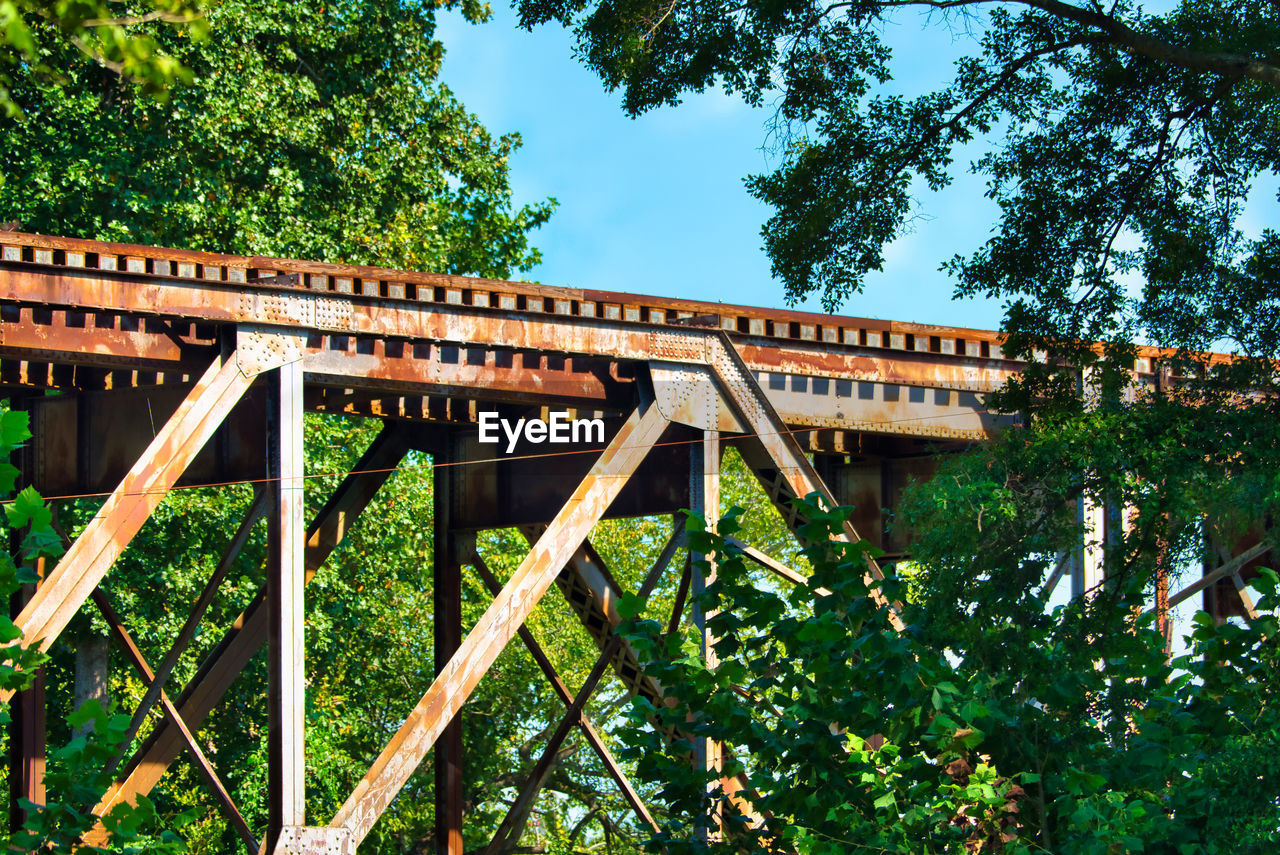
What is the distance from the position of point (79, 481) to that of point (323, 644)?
27.1 ft

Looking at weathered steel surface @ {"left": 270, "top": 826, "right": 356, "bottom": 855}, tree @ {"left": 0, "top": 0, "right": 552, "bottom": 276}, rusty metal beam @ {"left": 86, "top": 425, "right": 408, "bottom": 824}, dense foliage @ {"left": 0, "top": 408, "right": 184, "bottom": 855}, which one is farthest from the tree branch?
tree @ {"left": 0, "top": 0, "right": 552, "bottom": 276}

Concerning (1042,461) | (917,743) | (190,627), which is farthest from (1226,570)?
(190,627)

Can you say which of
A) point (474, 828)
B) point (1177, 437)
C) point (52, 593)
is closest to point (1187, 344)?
point (1177, 437)

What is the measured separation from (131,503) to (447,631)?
16.8 ft

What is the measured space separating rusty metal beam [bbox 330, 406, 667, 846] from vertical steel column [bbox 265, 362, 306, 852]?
0.40m

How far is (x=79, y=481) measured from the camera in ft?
46.6

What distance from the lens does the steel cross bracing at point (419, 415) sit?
10648mm

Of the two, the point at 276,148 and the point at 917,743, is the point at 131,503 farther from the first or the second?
the point at 276,148

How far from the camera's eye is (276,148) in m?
25.1

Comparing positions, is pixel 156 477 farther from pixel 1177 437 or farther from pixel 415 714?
pixel 1177 437

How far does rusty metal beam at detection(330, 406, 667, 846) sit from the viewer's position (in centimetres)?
1070

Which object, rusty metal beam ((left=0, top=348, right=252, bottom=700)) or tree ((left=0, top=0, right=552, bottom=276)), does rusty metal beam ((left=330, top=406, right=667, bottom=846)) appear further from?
tree ((left=0, top=0, right=552, bottom=276))

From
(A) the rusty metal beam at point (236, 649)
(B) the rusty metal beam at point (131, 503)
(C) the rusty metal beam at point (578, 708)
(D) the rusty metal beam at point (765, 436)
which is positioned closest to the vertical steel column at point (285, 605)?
(B) the rusty metal beam at point (131, 503)

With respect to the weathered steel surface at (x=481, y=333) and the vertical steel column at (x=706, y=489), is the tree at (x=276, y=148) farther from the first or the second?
the vertical steel column at (x=706, y=489)
